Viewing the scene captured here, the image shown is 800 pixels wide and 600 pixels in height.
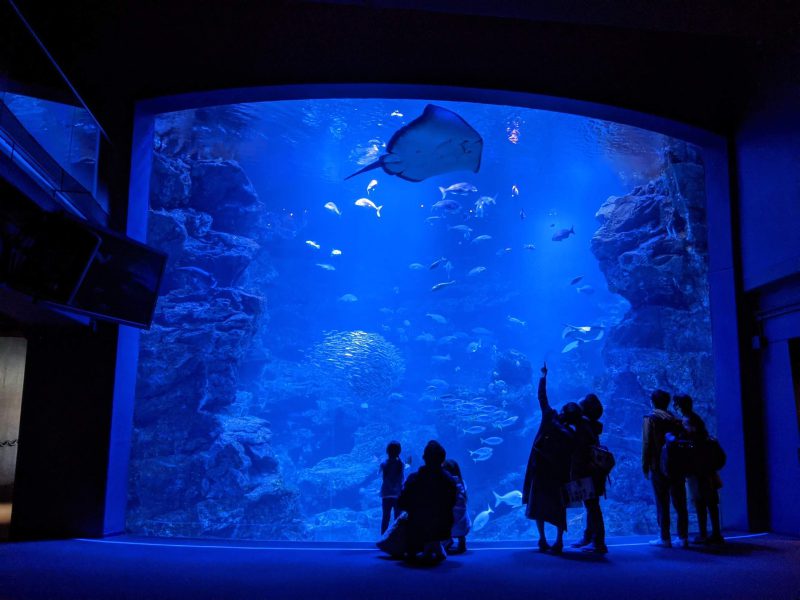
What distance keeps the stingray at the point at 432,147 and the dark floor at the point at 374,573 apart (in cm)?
654

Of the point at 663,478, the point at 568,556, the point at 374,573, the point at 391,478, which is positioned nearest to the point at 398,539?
the point at 374,573

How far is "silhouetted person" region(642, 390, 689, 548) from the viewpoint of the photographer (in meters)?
5.01

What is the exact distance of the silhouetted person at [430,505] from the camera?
450 centimetres

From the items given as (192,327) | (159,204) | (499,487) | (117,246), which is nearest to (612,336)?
(499,487)

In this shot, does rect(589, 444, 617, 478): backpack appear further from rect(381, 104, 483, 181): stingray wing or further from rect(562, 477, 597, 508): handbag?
rect(381, 104, 483, 181): stingray wing

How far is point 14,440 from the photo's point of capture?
9039mm

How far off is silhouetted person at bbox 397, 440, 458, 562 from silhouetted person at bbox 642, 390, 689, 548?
2.16 m

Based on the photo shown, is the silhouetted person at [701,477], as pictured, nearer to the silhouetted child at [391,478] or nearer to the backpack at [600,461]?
the backpack at [600,461]

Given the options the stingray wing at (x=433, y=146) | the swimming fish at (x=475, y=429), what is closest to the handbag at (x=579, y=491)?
the stingray wing at (x=433, y=146)

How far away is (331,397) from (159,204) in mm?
18381

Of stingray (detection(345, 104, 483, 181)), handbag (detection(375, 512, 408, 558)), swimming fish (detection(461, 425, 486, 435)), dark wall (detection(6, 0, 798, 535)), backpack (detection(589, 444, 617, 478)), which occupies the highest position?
stingray (detection(345, 104, 483, 181))

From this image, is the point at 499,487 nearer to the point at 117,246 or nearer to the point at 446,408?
the point at 446,408

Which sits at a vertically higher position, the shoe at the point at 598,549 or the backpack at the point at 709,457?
the backpack at the point at 709,457

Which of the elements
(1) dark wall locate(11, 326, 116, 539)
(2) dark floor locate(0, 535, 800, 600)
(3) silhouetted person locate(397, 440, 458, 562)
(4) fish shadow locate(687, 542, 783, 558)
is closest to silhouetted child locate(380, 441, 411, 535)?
(2) dark floor locate(0, 535, 800, 600)
